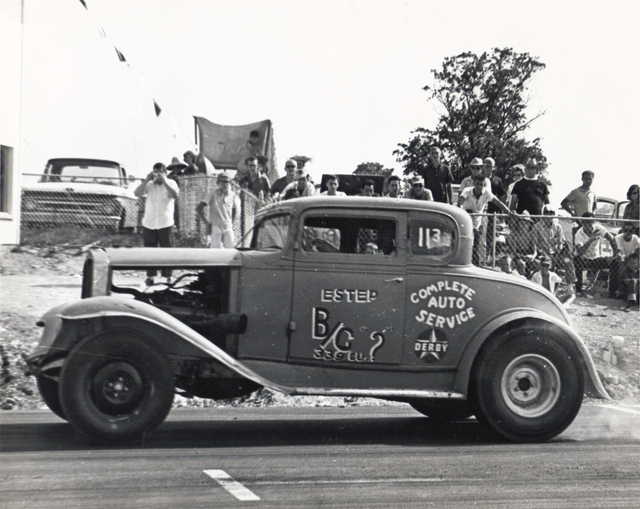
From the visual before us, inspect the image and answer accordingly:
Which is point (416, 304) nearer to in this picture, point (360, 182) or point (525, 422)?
point (525, 422)

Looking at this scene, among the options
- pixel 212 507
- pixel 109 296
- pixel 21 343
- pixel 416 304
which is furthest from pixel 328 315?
pixel 21 343

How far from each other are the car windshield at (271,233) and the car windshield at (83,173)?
21.2ft

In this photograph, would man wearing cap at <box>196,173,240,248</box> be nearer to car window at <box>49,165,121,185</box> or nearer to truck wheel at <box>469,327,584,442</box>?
truck wheel at <box>469,327,584,442</box>

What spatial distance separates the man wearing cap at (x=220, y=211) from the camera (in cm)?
841

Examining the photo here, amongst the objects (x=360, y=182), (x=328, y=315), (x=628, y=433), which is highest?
(x=360, y=182)

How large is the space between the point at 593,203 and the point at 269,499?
837 cm

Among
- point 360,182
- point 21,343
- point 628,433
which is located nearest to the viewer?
point 628,433

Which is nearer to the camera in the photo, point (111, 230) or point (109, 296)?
point (109, 296)

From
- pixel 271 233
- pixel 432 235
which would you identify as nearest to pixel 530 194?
pixel 432 235

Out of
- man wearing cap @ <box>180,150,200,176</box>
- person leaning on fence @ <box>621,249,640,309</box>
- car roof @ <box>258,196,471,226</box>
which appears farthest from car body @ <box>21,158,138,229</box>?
person leaning on fence @ <box>621,249,640,309</box>

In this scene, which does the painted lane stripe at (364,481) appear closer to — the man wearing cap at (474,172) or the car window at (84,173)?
the man wearing cap at (474,172)

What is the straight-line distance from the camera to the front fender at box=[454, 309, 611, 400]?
5980 mm

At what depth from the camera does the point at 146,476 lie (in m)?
4.70

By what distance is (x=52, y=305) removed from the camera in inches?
377
